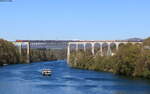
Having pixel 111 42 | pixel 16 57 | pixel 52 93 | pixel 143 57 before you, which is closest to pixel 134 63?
pixel 143 57

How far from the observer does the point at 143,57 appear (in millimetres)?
56500

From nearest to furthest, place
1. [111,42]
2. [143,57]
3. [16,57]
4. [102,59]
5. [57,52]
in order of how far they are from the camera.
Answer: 1. [143,57]
2. [102,59]
3. [16,57]
4. [111,42]
5. [57,52]

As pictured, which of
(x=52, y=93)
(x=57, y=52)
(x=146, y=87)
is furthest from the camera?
(x=57, y=52)

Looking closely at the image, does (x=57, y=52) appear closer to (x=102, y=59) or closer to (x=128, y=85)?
(x=102, y=59)

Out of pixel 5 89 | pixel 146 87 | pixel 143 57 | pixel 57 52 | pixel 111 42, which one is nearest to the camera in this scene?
pixel 5 89

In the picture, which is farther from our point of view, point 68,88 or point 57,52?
point 57,52

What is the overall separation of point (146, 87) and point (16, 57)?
264 feet

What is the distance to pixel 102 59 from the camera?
7938cm

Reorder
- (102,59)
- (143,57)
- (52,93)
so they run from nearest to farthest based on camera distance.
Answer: (52,93) → (143,57) → (102,59)

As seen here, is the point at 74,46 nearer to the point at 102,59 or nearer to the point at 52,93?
the point at 102,59

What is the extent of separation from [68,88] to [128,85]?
25.1 ft

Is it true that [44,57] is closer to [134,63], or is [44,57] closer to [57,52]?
[57,52]

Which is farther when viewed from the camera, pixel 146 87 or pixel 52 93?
pixel 146 87

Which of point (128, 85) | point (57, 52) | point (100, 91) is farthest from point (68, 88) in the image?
point (57, 52)
